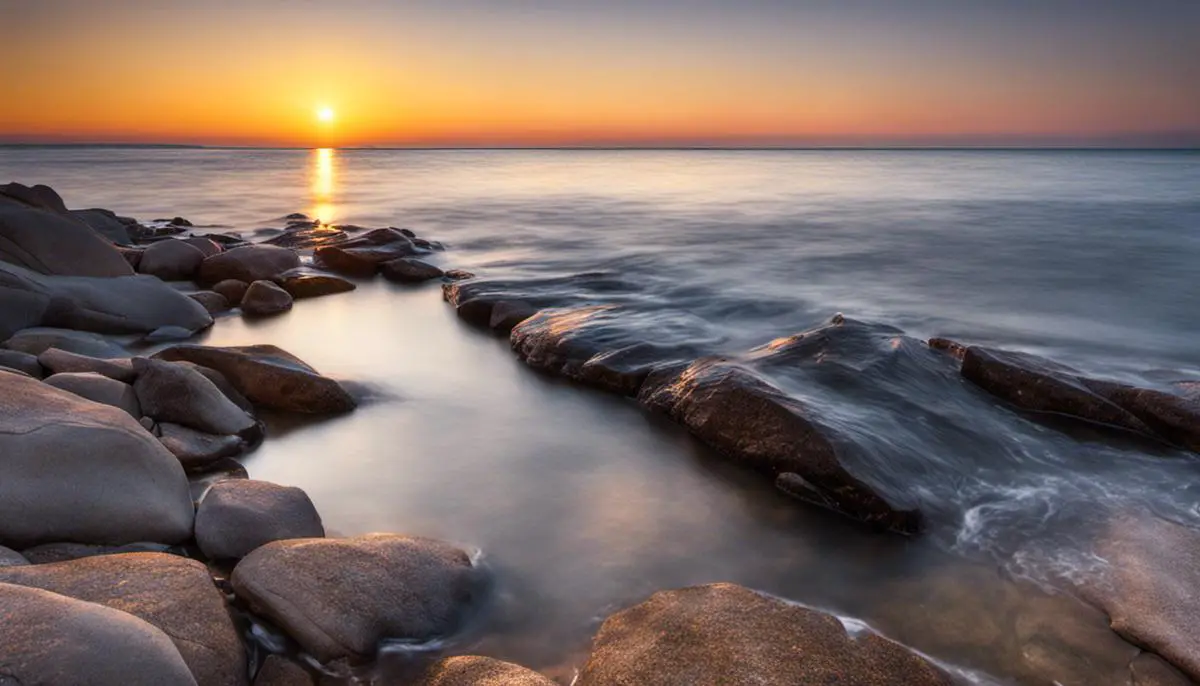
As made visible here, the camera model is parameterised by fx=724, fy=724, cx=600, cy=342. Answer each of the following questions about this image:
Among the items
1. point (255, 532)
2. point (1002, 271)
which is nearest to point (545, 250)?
point (1002, 271)

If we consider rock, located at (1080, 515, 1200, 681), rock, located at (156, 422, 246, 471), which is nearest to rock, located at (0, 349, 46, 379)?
rock, located at (156, 422, 246, 471)

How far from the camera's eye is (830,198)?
102 feet

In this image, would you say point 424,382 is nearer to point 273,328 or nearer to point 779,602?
point 273,328

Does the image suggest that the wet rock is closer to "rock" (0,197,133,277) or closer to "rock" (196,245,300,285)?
"rock" (0,197,133,277)

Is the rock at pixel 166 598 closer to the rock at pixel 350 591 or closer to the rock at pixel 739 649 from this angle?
the rock at pixel 350 591

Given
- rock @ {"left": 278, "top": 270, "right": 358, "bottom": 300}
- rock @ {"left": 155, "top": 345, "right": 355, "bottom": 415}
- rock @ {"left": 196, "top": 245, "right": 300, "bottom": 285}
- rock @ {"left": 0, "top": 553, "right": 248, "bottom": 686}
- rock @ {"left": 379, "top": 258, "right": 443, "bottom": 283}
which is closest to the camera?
rock @ {"left": 0, "top": 553, "right": 248, "bottom": 686}

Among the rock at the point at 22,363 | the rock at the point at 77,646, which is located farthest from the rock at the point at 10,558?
the rock at the point at 22,363

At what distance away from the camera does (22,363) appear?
4.91m

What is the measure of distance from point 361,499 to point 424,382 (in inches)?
99.2

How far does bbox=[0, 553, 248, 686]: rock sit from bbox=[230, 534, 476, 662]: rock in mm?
209

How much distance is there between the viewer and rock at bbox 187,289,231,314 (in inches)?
359

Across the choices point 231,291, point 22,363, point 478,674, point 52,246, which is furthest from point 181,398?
point 231,291

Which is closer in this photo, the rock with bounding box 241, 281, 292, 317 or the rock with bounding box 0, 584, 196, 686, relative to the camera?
the rock with bounding box 0, 584, 196, 686

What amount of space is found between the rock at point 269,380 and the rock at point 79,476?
192cm
